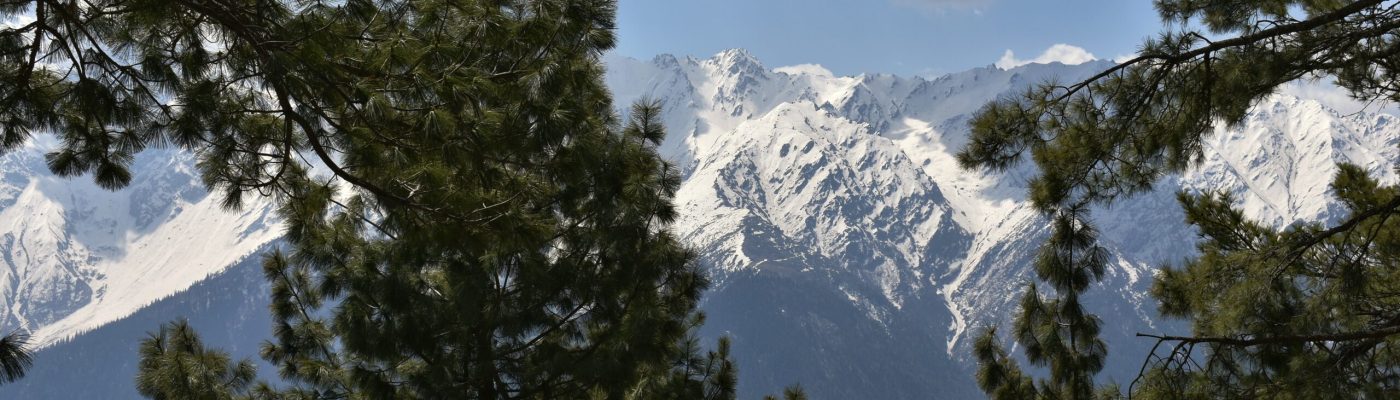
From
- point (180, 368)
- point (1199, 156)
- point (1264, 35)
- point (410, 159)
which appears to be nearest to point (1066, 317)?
point (1199, 156)

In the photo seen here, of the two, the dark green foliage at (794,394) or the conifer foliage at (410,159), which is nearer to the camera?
the conifer foliage at (410,159)

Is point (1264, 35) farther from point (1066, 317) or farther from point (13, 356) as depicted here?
point (13, 356)

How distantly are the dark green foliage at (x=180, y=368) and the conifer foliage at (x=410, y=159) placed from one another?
4 centimetres

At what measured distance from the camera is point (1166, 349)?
24.1 ft

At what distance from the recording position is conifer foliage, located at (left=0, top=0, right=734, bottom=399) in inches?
263

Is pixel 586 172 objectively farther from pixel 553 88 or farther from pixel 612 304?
pixel 553 88

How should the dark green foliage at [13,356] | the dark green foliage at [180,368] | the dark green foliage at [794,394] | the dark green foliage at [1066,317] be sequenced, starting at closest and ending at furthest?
1. the dark green foliage at [13,356]
2. the dark green foliage at [1066,317]
3. the dark green foliage at [180,368]
4. the dark green foliage at [794,394]

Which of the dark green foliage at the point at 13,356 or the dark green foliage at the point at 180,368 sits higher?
the dark green foliage at the point at 180,368

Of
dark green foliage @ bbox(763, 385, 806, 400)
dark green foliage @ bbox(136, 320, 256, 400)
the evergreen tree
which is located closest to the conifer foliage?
dark green foliage @ bbox(136, 320, 256, 400)

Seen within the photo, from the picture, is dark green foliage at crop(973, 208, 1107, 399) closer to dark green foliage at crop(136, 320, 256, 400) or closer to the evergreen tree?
the evergreen tree

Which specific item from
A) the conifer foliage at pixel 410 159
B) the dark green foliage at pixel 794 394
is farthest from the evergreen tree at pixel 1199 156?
the dark green foliage at pixel 794 394

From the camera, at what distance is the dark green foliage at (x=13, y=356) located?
493cm

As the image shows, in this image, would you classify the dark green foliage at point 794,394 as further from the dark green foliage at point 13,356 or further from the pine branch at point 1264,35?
the dark green foliage at point 13,356

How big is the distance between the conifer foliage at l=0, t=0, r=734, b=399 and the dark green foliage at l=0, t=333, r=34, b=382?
188 cm
